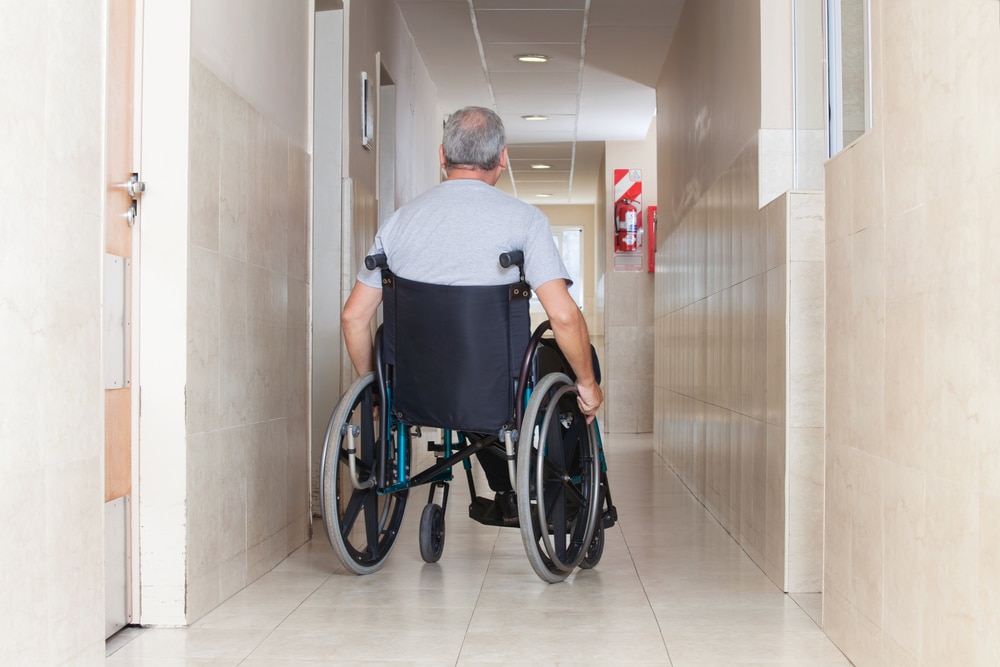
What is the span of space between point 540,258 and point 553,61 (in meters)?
4.31

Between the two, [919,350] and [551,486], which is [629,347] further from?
[919,350]

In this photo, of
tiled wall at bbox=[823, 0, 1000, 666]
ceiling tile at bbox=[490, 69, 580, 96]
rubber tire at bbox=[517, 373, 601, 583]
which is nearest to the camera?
tiled wall at bbox=[823, 0, 1000, 666]

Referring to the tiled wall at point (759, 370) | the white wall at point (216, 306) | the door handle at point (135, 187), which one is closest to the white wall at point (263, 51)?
the white wall at point (216, 306)

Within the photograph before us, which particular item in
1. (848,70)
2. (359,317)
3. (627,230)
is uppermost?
(627,230)

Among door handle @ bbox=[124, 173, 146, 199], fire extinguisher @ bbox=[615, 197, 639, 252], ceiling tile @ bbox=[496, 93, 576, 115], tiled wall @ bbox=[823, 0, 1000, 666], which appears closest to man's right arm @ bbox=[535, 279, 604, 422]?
tiled wall @ bbox=[823, 0, 1000, 666]

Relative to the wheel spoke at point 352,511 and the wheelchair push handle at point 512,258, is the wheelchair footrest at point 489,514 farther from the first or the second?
the wheelchair push handle at point 512,258

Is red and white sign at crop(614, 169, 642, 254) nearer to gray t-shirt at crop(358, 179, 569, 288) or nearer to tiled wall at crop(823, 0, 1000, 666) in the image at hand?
gray t-shirt at crop(358, 179, 569, 288)

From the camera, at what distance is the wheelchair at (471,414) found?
2641 mm

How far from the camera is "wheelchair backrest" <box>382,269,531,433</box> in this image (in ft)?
8.70

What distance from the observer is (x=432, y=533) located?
10.1ft

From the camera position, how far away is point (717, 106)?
13.9 ft

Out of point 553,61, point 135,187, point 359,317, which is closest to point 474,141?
point 359,317

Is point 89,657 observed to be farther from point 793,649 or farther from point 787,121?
point 787,121

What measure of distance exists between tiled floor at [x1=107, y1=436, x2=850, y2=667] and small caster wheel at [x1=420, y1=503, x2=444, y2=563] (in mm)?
37
